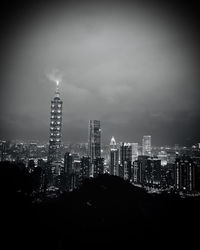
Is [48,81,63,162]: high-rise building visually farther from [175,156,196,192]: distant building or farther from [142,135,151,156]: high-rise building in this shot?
[175,156,196,192]: distant building

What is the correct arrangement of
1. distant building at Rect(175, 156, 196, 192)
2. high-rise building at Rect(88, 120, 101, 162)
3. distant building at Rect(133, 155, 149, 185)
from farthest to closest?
1. high-rise building at Rect(88, 120, 101, 162)
2. distant building at Rect(133, 155, 149, 185)
3. distant building at Rect(175, 156, 196, 192)

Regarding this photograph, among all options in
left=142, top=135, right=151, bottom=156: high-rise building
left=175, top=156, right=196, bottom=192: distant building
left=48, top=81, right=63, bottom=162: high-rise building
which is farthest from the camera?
left=142, top=135, right=151, bottom=156: high-rise building

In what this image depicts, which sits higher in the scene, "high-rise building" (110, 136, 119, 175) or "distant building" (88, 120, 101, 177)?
"distant building" (88, 120, 101, 177)

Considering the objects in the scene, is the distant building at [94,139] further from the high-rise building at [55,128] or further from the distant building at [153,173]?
the distant building at [153,173]

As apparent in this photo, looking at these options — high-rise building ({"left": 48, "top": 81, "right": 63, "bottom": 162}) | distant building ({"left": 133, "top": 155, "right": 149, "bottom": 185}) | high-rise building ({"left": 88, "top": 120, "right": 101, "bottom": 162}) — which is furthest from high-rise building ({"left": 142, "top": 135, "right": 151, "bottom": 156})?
distant building ({"left": 133, "top": 155, "right": 149, "bottom": 185})

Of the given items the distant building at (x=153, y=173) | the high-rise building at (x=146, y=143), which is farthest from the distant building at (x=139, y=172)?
the high-rise building at (x=146, y=143)

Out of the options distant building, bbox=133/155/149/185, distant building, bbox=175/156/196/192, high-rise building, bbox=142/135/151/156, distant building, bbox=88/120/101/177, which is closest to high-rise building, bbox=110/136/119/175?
distant building, bbox=133/155/149/185

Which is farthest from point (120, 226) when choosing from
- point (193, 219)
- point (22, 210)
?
point (22, 210)

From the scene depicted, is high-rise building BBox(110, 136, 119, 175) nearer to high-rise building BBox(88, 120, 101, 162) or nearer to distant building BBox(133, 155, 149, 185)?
distant building BBox(133, 155, 149, 185)

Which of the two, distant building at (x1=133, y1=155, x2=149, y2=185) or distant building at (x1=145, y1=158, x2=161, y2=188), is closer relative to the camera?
distant building at (x1=145, y1=158, x2=161, y2=188)
